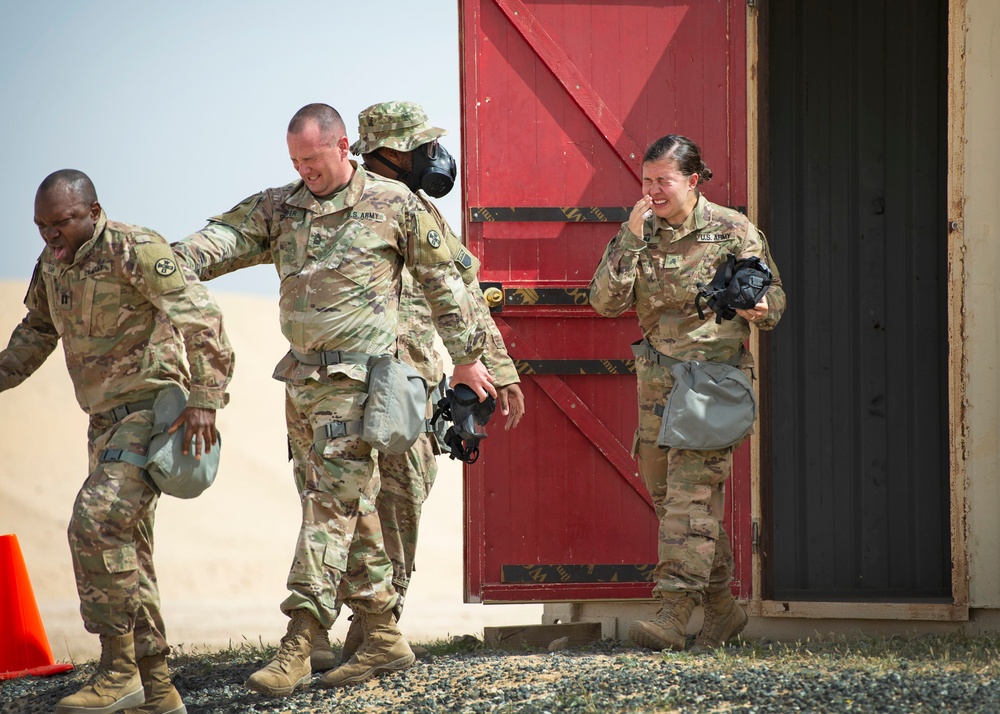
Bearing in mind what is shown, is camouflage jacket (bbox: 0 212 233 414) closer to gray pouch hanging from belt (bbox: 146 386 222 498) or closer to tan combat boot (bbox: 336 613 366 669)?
gray pouch hanging from belt (bbox: 146 386 222 498)

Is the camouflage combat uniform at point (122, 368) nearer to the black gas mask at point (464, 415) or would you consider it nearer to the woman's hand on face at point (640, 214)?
the black gas mask at point (464, 415)

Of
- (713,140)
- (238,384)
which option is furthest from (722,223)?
(238,384)

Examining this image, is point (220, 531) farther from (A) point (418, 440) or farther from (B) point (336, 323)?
(B) point (336, 323)

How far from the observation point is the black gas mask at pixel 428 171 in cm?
557

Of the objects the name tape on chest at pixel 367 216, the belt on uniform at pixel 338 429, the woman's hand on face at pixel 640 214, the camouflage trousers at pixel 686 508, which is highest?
the woman's hand on face at pixel 640 214

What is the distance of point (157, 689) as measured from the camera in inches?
176

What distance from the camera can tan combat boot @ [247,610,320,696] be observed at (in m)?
4.32

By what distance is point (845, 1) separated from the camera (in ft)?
23.4

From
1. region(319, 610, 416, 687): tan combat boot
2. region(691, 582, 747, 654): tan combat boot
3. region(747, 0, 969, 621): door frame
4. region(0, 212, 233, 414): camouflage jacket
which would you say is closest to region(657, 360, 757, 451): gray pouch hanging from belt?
region(691, 582, 747, 654): tan combat boot

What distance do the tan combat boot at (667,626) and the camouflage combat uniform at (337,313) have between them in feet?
3.30

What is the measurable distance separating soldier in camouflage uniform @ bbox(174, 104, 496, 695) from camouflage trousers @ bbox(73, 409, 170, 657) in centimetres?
55

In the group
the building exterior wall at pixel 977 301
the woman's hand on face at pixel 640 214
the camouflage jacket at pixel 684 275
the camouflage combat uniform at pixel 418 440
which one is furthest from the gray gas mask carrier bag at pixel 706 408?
the building exterior wall at pixel 977 301

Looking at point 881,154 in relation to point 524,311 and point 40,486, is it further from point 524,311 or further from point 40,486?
point 40,486

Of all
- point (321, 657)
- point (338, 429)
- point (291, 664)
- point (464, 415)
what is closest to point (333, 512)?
point (338, 429)
